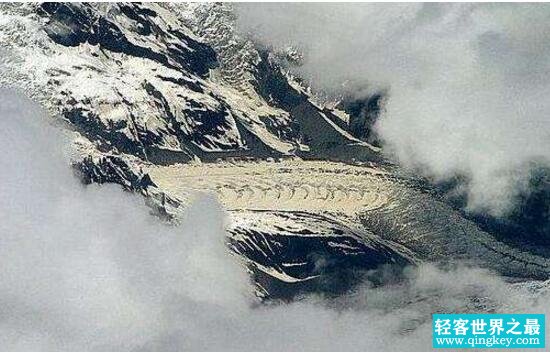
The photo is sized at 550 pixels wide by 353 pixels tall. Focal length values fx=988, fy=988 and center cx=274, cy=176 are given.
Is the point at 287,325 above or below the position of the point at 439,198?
below

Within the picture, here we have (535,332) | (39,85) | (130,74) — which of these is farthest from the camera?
(130,74)

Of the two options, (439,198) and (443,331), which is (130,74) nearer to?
(439,198)

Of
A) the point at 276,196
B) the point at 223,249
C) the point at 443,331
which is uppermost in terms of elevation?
the point at 276,196

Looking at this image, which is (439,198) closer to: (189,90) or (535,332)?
(189,90)

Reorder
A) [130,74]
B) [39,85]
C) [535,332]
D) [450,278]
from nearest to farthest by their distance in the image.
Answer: [535,332], [450,278], [39,85], [130,74]

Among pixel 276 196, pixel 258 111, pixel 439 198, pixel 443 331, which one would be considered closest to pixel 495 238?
pixel 439 198

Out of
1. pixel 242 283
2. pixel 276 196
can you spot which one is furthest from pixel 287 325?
pixel 276 196

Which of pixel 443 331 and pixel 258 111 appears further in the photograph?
pixel 258 111
